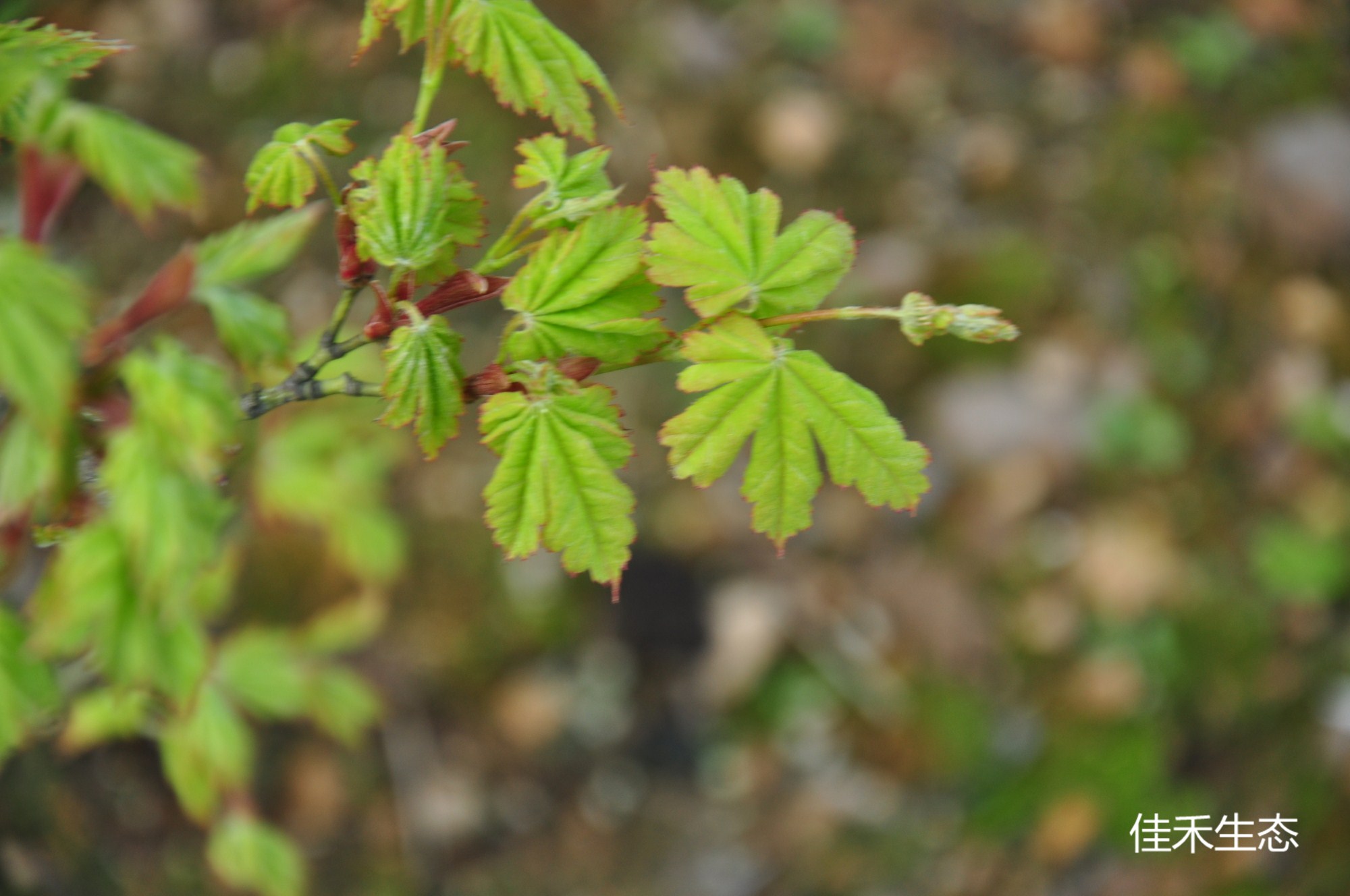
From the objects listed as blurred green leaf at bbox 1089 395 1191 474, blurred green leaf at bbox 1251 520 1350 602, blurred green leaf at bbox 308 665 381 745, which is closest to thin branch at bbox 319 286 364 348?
blurred green leaf at bbox 308 665 381 745

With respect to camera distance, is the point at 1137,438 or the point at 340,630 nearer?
the point at 340,630

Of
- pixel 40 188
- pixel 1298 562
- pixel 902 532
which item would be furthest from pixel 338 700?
pixel 1298 562

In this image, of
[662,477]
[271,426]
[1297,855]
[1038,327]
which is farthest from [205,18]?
[1297,855]

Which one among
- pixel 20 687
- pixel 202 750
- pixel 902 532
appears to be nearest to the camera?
pixel 20 687

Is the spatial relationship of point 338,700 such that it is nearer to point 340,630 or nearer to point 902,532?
point 340,630

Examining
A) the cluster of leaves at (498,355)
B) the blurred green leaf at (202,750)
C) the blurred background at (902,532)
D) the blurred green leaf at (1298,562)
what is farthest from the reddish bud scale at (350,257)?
the blurred green leaf at (1298,562)

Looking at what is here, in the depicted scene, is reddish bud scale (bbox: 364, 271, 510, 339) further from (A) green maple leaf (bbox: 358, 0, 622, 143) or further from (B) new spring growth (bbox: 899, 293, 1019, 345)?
(B) new spring growth (bbox: 899, 293, 1019, 345)

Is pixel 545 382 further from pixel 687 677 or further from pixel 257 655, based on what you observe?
pixel 687 677
